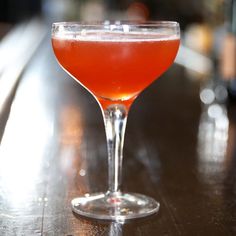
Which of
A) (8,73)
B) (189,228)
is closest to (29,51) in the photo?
(8,73)

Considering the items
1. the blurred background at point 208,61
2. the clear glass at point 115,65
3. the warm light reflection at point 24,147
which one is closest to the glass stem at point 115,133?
the clear glass at point 115,65

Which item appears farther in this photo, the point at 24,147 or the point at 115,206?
the point at 24,147

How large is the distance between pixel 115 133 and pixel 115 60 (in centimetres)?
10

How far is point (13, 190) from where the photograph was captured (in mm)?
780

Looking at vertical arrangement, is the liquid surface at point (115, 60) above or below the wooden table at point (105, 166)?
above

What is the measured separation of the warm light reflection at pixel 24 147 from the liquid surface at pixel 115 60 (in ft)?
0.49

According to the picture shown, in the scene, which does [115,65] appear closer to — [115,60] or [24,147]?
[115,60]

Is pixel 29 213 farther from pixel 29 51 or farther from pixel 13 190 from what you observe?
pixel 29 51

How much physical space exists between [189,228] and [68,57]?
0.78ft

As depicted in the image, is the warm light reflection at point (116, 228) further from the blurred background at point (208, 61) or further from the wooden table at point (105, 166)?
the blurred background at point (208, 61)

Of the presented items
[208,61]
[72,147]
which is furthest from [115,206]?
[208,61]

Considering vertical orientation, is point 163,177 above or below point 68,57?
below

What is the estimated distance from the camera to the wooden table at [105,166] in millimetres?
679

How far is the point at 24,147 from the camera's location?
3.22ft
